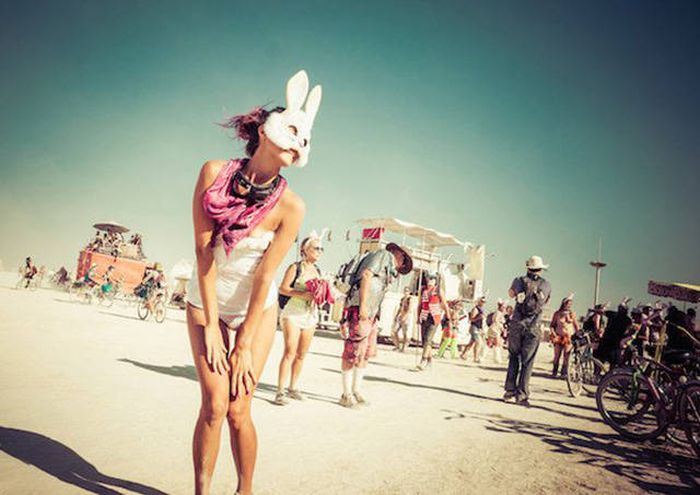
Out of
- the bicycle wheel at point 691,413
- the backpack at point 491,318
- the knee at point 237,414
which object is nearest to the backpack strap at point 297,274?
the knee at point 237,414

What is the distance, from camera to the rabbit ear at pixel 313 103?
94.6 inches

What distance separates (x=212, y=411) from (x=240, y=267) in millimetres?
766

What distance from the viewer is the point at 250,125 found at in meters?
2.49

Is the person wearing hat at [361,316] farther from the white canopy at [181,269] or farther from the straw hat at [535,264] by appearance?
the white canopy at [181,269]

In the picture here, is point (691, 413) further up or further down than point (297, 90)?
further down

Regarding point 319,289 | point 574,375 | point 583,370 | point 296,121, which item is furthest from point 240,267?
point 583,370

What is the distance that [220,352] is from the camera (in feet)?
6.86

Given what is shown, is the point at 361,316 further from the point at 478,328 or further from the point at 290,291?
the point at 478,328

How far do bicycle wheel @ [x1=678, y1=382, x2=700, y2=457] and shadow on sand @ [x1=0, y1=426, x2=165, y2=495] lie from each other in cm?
557

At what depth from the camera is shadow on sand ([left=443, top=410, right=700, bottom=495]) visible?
3.67m

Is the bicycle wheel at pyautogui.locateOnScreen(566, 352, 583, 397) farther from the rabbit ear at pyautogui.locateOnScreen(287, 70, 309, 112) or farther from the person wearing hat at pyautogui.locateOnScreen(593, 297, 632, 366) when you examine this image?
the rabbit ear at pyautogui.locateOnScreen(287, 70, 309, 112)

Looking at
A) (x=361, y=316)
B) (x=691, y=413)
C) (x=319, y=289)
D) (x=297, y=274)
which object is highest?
(x=297, y=274)

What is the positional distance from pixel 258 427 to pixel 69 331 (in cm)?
709

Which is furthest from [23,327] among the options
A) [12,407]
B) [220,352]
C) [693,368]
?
[693,368]
